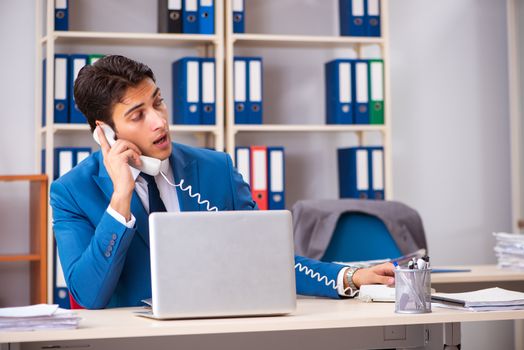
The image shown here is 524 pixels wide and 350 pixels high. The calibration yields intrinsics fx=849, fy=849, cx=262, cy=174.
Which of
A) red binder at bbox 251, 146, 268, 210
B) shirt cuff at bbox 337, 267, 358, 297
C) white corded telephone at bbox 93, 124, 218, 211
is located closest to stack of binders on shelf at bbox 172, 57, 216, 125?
red binder at bbox 251, 146, 268, 210

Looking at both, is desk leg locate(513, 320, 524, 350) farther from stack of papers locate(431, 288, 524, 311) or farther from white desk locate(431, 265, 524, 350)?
stack of papers locate(431, 288, 524, 311)

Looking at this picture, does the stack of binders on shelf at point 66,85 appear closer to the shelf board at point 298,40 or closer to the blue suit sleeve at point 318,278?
the shelf board at point 298,40

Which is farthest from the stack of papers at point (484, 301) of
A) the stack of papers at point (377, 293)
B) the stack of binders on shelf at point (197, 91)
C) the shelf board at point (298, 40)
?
the shelf board at point (298, 40)

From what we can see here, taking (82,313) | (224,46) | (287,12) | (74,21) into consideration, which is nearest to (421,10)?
(287,12)

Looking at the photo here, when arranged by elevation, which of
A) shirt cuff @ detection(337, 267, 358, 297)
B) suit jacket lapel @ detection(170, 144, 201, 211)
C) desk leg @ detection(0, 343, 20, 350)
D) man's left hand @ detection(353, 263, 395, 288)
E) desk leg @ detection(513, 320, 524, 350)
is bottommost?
desk leg @ detection(513, 320, 524, 350)

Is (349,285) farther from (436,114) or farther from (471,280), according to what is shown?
(436,114)

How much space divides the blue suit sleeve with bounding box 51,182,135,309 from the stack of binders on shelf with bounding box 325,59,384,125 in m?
2.30

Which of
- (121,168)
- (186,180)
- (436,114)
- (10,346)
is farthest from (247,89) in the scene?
(10,346)

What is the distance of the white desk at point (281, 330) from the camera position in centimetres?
147

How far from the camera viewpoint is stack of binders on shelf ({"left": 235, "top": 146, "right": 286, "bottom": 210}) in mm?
3965

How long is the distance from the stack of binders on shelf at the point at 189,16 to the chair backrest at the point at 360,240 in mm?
1286

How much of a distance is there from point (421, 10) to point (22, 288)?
2536mm

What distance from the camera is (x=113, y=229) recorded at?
5.87ft

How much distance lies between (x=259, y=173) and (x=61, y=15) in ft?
3.81
